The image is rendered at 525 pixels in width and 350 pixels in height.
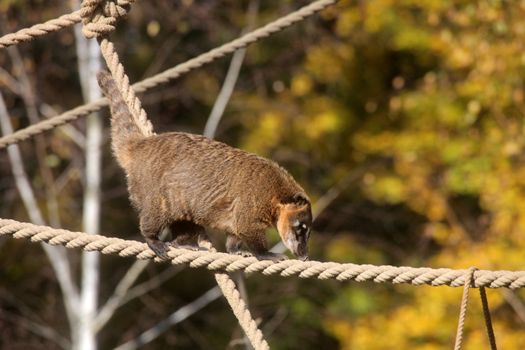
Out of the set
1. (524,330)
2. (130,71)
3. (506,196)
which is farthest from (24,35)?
(130,71)

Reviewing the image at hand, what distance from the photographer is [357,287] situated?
1193cm

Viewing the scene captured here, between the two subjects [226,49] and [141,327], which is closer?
[226,49]

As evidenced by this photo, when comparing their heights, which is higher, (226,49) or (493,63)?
(226,49)

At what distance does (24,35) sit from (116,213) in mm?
6532

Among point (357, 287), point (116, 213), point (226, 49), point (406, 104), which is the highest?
point (226, 49)

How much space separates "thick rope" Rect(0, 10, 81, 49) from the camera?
433 centimetres

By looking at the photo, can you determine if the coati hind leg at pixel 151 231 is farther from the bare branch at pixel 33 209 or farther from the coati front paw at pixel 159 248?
the bare branch at pixel 33 209

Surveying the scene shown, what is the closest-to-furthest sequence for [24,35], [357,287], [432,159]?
[24,35], [432,159], [357,287]

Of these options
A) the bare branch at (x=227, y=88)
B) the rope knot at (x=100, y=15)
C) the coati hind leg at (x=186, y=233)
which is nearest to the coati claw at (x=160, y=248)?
the coati hind leg at (x=186, y=233)

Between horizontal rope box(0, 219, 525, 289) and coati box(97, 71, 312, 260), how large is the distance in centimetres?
61

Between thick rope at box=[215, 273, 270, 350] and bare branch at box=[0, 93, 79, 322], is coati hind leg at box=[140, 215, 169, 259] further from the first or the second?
bare branch at box=[0, 93, 79, 322]

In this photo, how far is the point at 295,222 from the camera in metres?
4.88

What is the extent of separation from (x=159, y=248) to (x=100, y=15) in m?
1.16

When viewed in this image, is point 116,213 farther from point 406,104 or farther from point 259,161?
point 259,161
